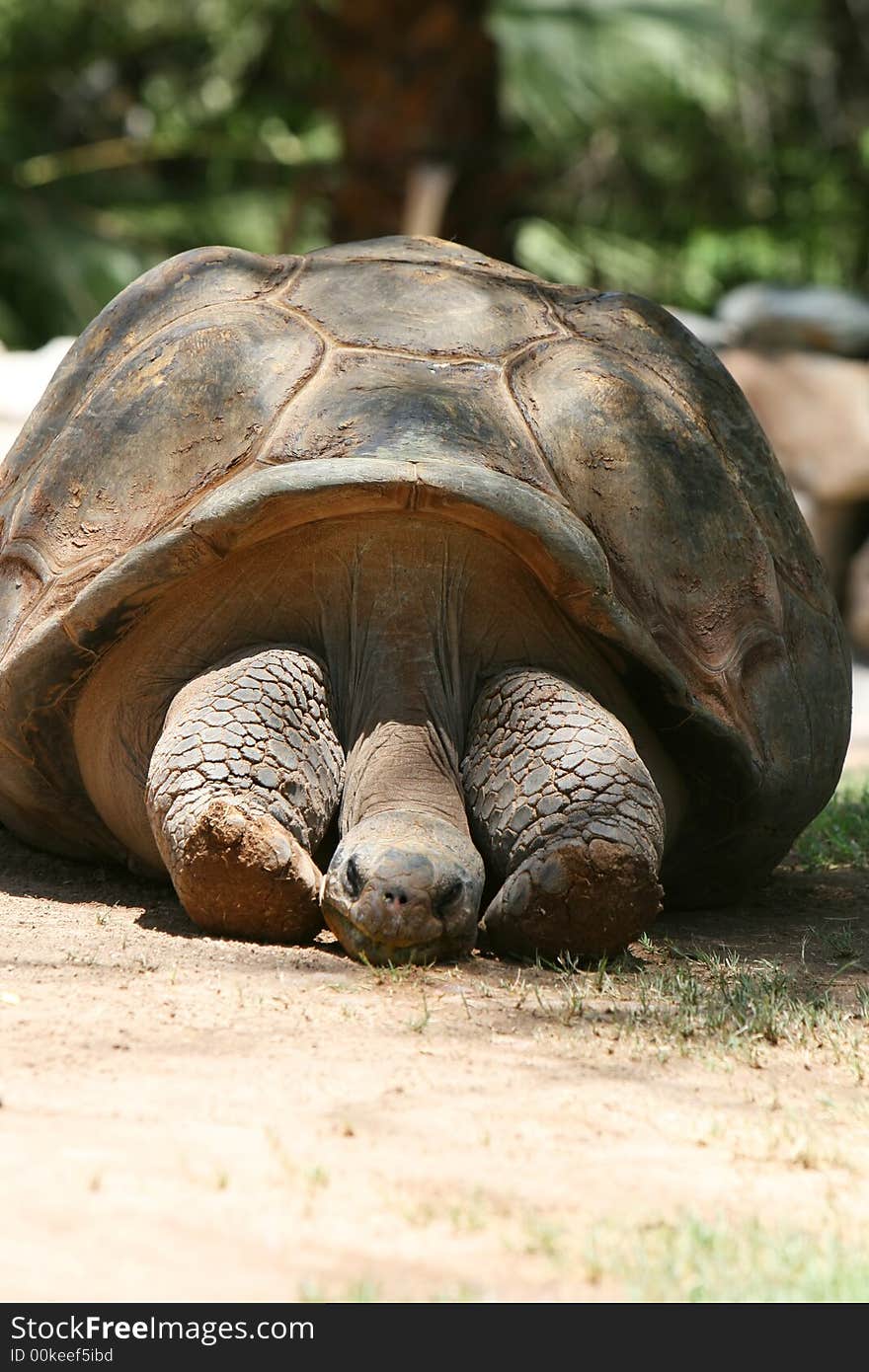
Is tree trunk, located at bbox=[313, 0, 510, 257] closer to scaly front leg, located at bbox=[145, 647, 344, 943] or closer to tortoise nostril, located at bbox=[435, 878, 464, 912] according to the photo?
scaly front leg, located at bbox=[145, 647, 344, 943]

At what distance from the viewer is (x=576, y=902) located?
3.00 meters

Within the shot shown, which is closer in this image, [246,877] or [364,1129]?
[364,1129]

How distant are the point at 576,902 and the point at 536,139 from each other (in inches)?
580

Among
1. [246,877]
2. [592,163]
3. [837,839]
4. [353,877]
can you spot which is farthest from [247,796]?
[592,163]

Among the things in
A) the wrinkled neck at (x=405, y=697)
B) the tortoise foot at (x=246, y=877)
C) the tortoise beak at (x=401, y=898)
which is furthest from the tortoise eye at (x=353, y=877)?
the wrinkled neck at (x=405, y=697)

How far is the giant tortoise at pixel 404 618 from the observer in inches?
121

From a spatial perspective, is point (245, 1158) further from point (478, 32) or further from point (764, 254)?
point (764, 254)

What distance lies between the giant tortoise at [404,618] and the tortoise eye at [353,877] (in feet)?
0.05

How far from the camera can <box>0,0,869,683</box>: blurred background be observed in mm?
12797

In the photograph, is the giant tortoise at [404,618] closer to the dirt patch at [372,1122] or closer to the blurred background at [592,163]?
the dirt patch at [372,1122]

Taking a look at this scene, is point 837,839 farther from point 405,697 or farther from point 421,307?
point 421,307

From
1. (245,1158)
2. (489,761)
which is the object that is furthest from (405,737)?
(245,1158)

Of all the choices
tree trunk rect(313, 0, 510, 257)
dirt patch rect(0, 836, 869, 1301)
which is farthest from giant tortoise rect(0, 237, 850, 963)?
tree trunk rect(313, 0, 510, 257)
